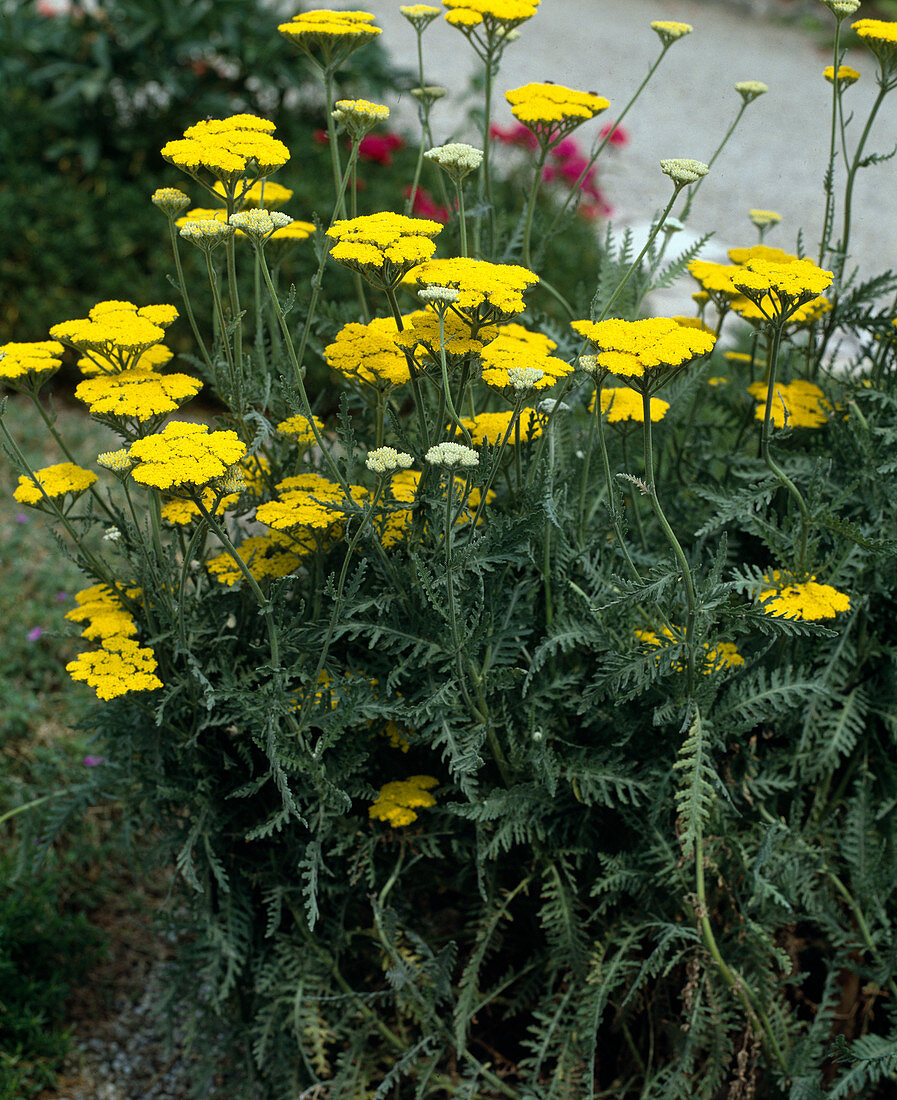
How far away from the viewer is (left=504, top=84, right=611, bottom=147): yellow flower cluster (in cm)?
159

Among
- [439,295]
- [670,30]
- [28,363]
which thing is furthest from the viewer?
[670,30]

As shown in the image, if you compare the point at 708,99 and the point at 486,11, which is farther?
the point at 708,99

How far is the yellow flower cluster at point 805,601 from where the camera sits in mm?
1533

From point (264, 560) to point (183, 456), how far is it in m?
0.38

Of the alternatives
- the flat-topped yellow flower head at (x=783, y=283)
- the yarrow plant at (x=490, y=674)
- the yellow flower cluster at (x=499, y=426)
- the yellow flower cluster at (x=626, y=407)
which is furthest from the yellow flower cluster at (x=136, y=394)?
the flat-topped yellow flower head at (x=783, y=283)

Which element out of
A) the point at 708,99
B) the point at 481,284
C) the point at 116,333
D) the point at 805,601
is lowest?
the point at 708,99

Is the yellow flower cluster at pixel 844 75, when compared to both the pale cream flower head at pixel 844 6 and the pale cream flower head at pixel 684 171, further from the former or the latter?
the pale cream flower head at pixel 684 171

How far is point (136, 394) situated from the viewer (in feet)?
4.63

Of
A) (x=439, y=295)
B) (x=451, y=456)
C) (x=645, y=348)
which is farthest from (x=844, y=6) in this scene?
(x=451, y=456)

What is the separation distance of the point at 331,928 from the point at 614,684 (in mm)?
641

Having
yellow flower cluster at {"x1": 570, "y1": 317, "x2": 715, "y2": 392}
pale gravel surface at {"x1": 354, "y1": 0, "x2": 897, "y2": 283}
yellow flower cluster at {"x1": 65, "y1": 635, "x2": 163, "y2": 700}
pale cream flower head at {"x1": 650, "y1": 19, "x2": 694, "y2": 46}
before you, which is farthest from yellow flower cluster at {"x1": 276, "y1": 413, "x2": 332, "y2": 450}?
pale gravel surface at {"x1": 354, "y1": 0, "x2": 897, "y2": 283}

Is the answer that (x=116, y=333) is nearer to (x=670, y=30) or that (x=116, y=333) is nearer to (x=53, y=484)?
(x=53, y=484)

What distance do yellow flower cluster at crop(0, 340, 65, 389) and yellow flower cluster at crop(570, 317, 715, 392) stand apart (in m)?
0.76

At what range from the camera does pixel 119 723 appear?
5.48ft
